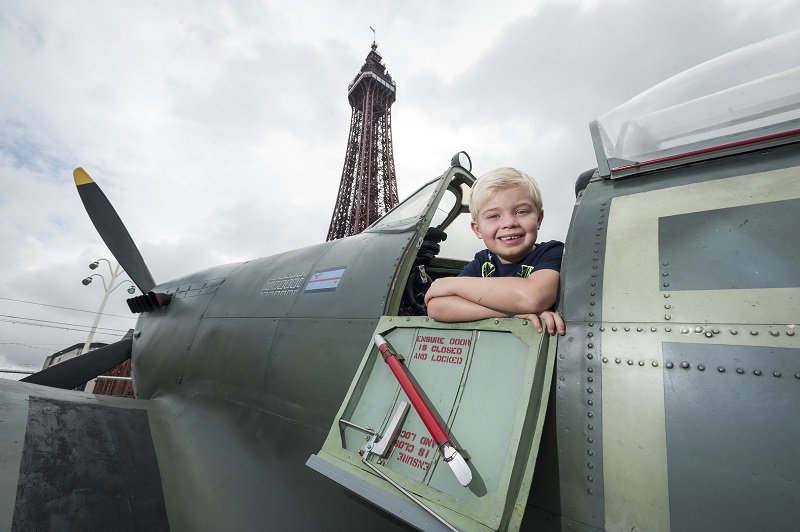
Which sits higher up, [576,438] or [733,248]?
[733,248]

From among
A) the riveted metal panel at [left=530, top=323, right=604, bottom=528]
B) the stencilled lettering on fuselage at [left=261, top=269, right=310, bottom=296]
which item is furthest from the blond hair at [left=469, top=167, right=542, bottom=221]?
the stencilled lettering on fuselage at [left=261, top=269, right=310, bottom=296]

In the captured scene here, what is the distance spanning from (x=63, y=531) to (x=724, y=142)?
413 centimetres

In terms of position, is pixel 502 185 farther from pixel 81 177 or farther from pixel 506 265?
pixel 81 177

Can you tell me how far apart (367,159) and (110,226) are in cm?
5158

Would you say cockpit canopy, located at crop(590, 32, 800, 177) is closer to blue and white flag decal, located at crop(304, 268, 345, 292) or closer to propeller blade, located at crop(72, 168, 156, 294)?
blue and white flag decal, located at crop(304, 268, 345, 292)

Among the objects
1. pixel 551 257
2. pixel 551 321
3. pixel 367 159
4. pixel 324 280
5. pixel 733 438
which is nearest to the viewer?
pixel 733 438

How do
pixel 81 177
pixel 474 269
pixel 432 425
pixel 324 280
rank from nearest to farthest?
pixel 432 425, pixel 474 269, pixel 324 280, pixel 81 177

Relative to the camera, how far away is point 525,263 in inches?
75.1

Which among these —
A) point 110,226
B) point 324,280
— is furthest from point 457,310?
point 110,226

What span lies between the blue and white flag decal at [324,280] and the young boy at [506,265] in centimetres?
131

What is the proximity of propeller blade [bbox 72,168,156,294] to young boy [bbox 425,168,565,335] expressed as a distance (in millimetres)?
6484

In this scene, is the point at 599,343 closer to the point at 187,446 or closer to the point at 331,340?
the point at 331,340

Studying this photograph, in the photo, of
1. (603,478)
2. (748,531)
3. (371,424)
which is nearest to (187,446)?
(371,424)

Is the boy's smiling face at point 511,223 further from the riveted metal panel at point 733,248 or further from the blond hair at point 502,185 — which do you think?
the riveted metal panel at point 733,248
